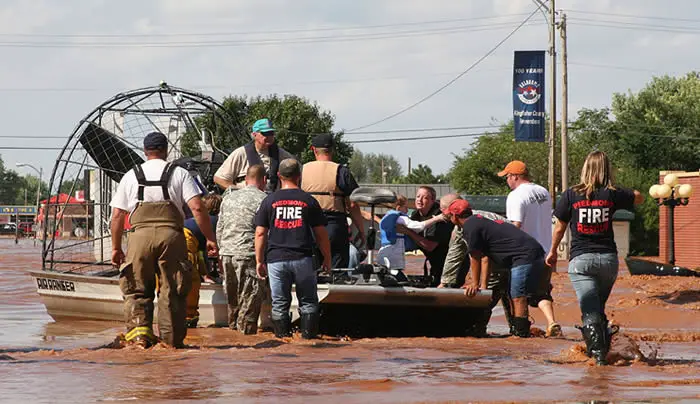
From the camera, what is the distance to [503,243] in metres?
10.9

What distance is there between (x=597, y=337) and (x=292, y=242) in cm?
285

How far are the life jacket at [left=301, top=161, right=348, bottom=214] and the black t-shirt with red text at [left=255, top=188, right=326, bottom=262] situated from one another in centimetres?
84

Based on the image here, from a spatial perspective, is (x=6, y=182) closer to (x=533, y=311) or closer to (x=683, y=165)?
(x=683, y=165)

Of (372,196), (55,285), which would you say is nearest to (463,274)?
(372,196)

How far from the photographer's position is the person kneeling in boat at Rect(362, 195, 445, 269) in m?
11.8

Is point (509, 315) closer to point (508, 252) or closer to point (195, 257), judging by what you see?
point (508, 252)

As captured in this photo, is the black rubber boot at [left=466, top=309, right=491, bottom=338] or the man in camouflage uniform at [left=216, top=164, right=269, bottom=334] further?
the black rubber boot at [left=466, top=309, right=491, bottom=338]

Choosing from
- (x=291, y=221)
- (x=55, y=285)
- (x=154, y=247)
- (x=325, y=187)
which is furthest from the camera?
(x=55, y=285)

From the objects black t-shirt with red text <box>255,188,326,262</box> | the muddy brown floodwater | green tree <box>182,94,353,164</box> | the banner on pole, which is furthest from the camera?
green tree <box>182,94,353,164</box>

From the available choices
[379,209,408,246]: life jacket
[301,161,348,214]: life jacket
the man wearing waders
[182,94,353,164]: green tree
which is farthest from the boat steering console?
[182,94,353,164]: green tree

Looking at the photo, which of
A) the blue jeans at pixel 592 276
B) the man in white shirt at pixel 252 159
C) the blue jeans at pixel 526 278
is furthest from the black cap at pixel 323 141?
the blue jeans at pixel 592 276

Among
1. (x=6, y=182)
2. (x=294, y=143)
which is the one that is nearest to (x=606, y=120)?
(x=294, y=143)

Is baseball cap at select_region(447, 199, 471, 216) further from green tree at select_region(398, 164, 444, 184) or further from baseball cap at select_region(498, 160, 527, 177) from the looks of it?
green tree at select_region(398, 164, 444, 184)

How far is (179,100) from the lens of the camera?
14.8m
